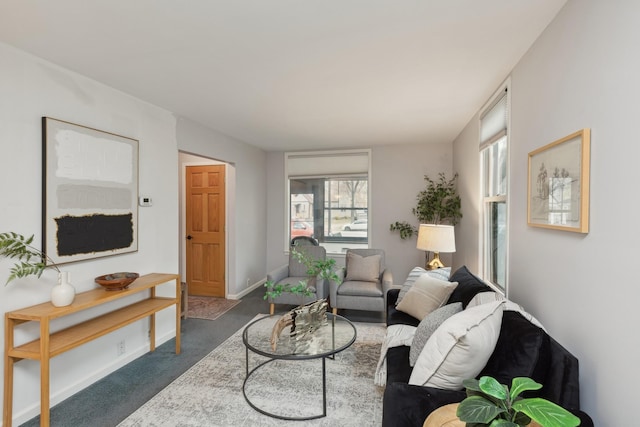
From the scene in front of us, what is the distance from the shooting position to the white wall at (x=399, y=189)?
5000 mm

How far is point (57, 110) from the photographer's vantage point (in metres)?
2.26

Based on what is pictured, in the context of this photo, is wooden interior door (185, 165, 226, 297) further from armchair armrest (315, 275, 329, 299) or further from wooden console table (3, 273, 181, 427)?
wooden console table (3, 273, 181, 427)

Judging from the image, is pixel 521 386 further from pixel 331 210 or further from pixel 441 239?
pixel 331 210

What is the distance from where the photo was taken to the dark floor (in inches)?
82.7

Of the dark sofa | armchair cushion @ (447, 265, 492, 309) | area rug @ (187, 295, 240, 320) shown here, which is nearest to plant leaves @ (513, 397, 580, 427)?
the dark sofa

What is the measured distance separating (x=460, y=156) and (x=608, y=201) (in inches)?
128

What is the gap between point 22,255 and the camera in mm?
2027

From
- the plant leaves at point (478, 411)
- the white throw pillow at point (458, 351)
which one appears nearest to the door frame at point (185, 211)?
the white throw pillow at point (458, 351)

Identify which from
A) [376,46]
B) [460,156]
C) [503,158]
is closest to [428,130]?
[460,156]

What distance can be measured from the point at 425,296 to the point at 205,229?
11.7 feet

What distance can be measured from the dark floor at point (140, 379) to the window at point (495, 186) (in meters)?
1.54

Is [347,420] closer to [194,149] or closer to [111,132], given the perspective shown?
[111,132]

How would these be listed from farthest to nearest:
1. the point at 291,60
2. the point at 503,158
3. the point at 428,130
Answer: the point at 428,130 → the point at 503,158 → the point at 291,60

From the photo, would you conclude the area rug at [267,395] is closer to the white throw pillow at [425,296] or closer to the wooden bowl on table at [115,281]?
the white throw pillow at [425,296]
